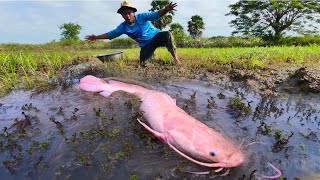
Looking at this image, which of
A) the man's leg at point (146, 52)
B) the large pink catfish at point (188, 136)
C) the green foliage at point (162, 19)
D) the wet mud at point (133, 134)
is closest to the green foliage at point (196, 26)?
the green foliage at point (162, 19)

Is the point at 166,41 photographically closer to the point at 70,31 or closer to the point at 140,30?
the point at 140,30

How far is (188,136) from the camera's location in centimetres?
285

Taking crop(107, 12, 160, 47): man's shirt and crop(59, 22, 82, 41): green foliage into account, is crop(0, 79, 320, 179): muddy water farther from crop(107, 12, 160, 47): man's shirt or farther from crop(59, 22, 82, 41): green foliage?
crop(59, 22, 82, 41): green foliage

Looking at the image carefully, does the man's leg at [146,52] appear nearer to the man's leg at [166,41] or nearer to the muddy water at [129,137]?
the man's leg at [166,41]

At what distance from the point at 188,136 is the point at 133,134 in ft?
2.46

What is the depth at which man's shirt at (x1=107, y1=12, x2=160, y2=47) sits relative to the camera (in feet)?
22.5

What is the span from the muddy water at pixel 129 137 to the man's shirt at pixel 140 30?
2457 millimetres

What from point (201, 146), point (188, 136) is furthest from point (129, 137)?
point (201, 146)

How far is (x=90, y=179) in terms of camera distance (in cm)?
262

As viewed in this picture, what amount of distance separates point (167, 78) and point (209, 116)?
7.38ft

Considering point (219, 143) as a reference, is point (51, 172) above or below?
below

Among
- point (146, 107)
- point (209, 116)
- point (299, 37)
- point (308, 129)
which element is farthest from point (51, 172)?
point (299, 37)

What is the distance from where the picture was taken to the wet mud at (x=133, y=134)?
275 cm

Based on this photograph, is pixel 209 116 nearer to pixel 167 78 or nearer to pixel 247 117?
pixel 247 117
